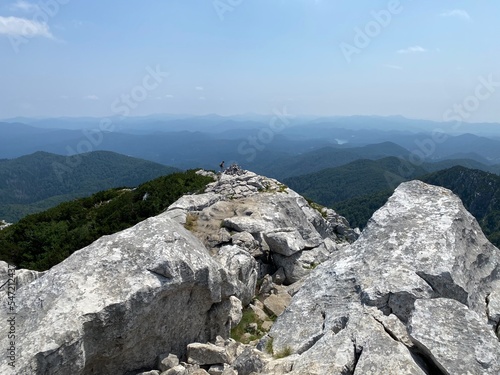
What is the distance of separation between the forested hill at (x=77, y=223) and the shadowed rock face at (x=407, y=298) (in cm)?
2290

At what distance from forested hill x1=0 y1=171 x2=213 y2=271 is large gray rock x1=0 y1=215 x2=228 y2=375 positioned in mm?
20384

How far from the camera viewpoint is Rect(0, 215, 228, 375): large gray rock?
7.95 meters

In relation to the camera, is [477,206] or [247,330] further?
[477,206]

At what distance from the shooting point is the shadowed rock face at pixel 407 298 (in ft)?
22.8

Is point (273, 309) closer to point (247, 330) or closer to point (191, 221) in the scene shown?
point (247, 330)

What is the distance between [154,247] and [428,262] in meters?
7.81

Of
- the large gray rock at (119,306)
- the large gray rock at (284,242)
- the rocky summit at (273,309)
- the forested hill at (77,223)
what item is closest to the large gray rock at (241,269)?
A: the rocky summit at (273,309)

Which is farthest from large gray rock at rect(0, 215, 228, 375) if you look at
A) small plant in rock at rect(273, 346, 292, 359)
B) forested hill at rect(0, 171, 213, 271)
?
forested hill at rect(0, 171, 213, 271)

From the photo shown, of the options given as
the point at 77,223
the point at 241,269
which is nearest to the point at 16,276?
the point at 241,269

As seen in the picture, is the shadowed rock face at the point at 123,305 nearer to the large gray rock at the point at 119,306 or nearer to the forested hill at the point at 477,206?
the large gray rock at the point at 119,306

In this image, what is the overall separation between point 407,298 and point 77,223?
109 ft

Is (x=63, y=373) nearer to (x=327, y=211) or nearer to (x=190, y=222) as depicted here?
(x=190, y=222)

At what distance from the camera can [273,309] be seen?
46.5 feet

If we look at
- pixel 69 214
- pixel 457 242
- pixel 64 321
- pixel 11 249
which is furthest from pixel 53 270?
pixel 69 214
